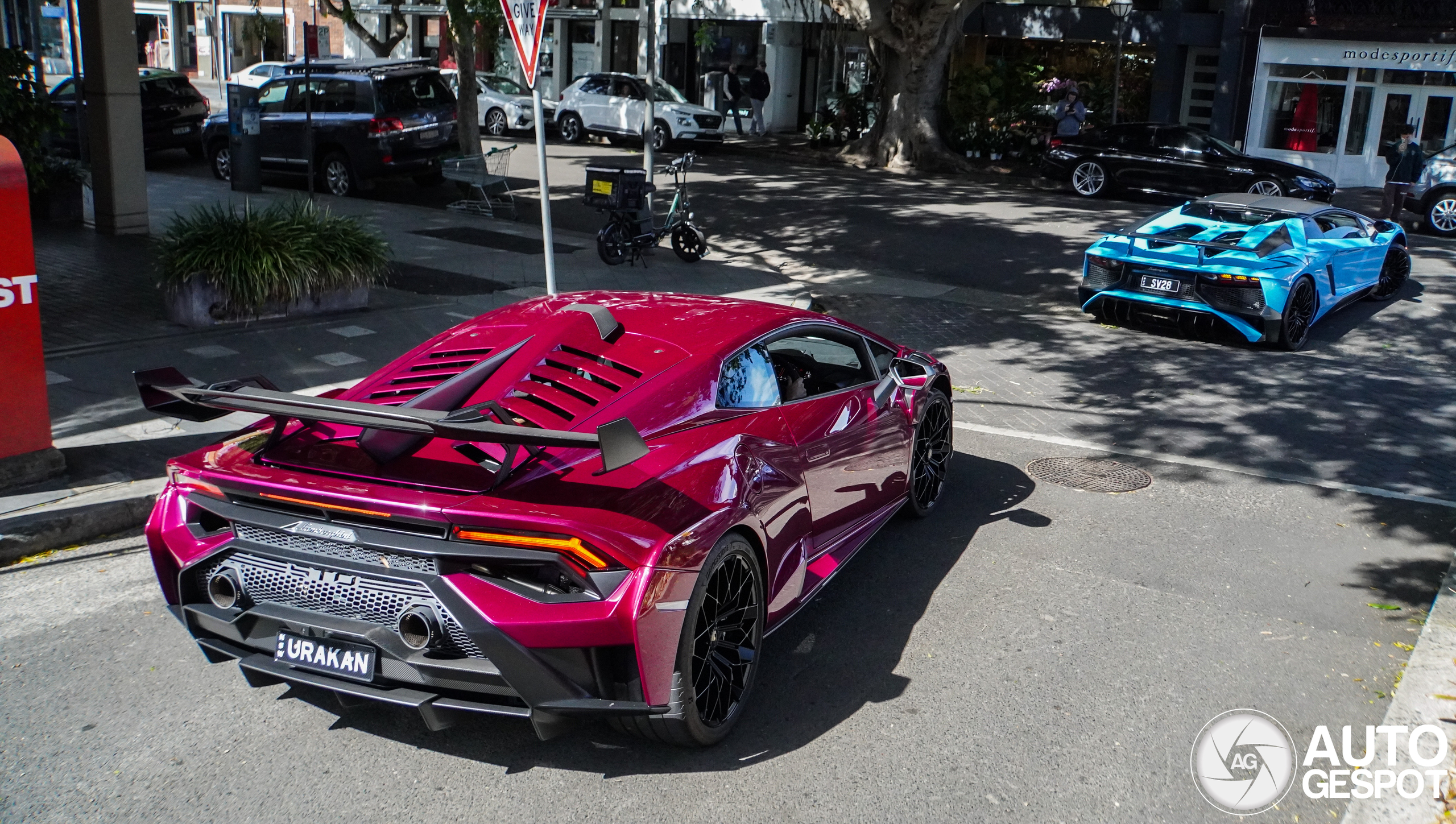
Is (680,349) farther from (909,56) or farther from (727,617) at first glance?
(909,56)

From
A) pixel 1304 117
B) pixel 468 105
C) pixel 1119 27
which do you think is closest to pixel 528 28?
pixel 468 105

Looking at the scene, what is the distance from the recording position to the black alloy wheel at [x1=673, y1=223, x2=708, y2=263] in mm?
15047

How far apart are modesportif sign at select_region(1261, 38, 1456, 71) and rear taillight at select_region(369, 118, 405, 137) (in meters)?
19.3

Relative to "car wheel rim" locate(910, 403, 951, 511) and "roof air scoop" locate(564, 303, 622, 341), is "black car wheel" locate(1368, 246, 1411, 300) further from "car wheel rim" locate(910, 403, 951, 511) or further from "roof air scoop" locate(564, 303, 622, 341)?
"roof air scoop" locate(564, 303, 622, 341)

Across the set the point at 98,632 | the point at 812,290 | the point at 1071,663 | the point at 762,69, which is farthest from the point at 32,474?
the point at 762,69

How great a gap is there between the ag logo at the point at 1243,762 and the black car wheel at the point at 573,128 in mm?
27052

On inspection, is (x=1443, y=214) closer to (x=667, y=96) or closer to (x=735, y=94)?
(x=667, y=96)

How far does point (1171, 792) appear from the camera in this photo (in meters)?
4.25

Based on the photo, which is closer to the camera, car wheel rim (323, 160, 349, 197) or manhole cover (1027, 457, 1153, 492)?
manhole cover (1027, 457, 1153, 492)

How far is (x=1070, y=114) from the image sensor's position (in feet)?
84.6

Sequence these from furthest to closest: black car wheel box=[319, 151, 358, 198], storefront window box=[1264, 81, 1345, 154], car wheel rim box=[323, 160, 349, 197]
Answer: storefront window box=[1264, 81, 1345, 154], car wheel rim box=[323, 160, 349, 197], black car wheel box=[319, 151, 358, 198]

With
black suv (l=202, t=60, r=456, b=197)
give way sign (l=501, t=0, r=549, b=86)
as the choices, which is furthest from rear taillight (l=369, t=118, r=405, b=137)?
give way sign (l=501, t=0, r=549, b=86)

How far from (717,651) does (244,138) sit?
17099 mm

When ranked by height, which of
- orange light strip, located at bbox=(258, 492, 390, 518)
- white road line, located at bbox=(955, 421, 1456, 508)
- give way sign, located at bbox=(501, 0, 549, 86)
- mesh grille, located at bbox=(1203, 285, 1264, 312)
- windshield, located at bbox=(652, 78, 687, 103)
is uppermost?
give way sign, located at bbox=(501, 0, 549, 86)
